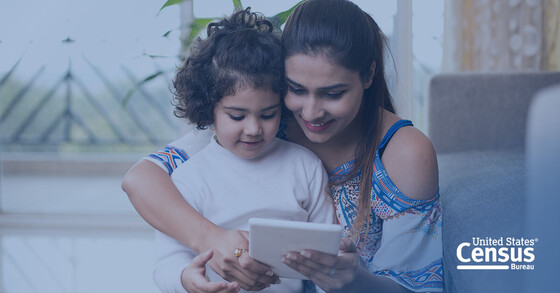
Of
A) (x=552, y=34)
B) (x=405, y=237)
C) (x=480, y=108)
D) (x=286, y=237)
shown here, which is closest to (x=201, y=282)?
(x=286, y=237)

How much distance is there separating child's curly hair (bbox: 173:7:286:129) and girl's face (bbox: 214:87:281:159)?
2cm

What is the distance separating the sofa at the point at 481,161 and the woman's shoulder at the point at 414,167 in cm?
12

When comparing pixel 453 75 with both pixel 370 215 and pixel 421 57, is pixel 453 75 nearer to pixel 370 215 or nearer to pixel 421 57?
pixel 421 57

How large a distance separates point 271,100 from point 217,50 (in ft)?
0.52

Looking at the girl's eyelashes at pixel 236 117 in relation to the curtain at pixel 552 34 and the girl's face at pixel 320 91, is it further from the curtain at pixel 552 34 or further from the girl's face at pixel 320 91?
the curtain at pixel 552 34

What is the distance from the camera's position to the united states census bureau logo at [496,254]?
0.78 m

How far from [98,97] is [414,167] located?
2.21 metres

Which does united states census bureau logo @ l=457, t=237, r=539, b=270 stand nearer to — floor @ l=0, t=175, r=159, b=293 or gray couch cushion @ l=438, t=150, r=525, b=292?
gray couch cushion @ l=438, t=150, r=525, b=292

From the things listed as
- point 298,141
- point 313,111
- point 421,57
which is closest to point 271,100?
point 313,111

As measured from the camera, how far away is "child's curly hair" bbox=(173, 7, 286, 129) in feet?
3.03

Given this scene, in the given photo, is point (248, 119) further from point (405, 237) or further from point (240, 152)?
point (405, 237)

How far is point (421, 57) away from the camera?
2049 millimetres

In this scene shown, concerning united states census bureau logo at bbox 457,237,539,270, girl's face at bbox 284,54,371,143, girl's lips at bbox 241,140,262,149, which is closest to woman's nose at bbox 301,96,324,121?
Result: girl's face at bbox 284,54,371,143

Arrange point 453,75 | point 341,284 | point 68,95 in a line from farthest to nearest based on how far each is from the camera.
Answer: point 68,95, point 453,75, point 341,284
